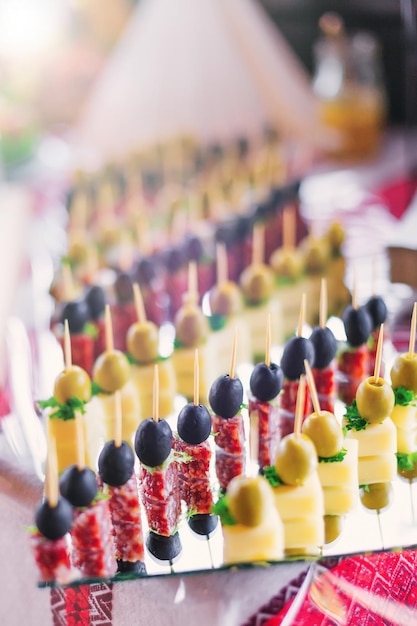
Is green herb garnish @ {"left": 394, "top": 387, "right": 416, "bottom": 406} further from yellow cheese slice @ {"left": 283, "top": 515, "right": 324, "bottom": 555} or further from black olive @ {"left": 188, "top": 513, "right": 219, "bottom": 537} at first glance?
black olive @ {"left": 188, "top": 513, "right": 219, "bottom": 537}

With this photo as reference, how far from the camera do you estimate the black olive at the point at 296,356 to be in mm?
1495

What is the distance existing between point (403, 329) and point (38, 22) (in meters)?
3.17

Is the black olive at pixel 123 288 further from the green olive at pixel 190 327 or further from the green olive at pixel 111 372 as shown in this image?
the green olive at pixel 111 372

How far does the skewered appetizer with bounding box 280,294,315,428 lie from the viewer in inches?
58.9

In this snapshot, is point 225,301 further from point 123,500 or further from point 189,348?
point 123,500

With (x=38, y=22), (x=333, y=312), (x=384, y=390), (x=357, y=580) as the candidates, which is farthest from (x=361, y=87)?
(x=357, y=580)

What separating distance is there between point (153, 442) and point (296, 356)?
0.38 meters

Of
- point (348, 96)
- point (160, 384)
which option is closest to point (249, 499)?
point (160, 384)

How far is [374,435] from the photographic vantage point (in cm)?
137

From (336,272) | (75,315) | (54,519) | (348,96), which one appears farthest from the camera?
(348,96)


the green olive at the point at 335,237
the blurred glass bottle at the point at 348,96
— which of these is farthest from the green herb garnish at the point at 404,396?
the blurred glass bottle at the point at 348,96

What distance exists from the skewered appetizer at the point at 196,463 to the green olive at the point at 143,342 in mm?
322

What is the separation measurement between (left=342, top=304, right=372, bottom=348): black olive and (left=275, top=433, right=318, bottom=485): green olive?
433mm

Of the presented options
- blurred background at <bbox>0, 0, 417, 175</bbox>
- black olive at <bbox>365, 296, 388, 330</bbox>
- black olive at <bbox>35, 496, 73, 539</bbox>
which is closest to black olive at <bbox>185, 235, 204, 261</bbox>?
black olive at <bbox>365, 296, 388, 330</bbox>
